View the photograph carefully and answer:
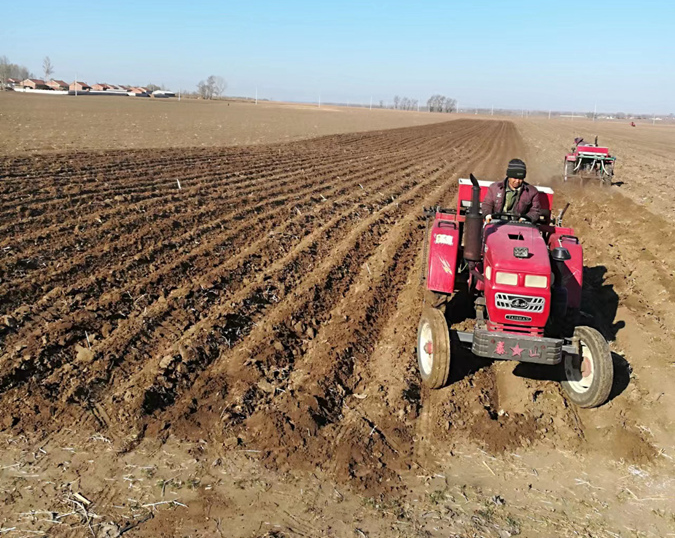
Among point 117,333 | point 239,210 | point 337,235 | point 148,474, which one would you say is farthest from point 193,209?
point 148,474

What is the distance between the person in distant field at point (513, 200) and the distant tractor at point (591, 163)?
39.9 feet

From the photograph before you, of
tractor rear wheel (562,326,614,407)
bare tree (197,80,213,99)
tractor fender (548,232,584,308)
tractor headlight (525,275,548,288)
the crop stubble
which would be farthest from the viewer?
bare tree (197,80,213,99)

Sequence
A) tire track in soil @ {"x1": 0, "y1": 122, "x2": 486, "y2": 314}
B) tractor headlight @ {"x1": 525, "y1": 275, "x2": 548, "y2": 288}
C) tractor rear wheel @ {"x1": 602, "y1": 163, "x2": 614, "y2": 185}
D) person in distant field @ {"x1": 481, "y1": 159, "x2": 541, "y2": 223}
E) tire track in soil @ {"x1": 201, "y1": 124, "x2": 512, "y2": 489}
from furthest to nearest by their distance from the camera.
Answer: tractor rear wheel @ {"x1": 602, "y1": 163, "x2": 614, "y2": 185} < tire track in soil @ {"x1": 0, "y1": 122, "x2": 486, "y2": 314} < person in distant field @ {"x1": 481, "y1": 159, "x2": 541, "y2": 223} < tractor headlight @ {"x1": 525, "y1": 275, "x2": 548, "y2": 288} < tire track in soil @ {"x1": 201, "y1": 124, "x2": 512, "y2": 489}

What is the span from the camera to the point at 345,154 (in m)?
22.3

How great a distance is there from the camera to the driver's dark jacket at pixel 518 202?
20.2 ft

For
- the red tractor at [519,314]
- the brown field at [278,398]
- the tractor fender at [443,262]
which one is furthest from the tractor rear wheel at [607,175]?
the tractor fender at [443,262]

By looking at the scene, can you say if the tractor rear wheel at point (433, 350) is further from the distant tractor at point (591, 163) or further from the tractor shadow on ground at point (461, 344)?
the distant tractor at point (591, 163)

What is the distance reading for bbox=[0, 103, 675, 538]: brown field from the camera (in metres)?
3.77

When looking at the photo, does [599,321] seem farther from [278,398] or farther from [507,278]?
[278,398]

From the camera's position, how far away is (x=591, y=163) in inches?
690

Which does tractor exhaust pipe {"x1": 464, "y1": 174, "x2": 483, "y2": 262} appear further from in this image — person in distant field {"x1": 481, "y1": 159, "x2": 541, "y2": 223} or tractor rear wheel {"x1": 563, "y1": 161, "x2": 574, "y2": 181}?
tractor rear wheel {"x1": 563, "y1": 161, "x2": 574, "y2": 181}

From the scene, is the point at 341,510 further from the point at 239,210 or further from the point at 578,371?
the point at 239,210

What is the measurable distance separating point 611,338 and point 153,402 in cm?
508

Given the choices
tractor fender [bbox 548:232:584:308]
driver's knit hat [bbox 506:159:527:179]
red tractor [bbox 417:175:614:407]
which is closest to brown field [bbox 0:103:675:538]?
red tractor [bbox 417:175:614:407]
